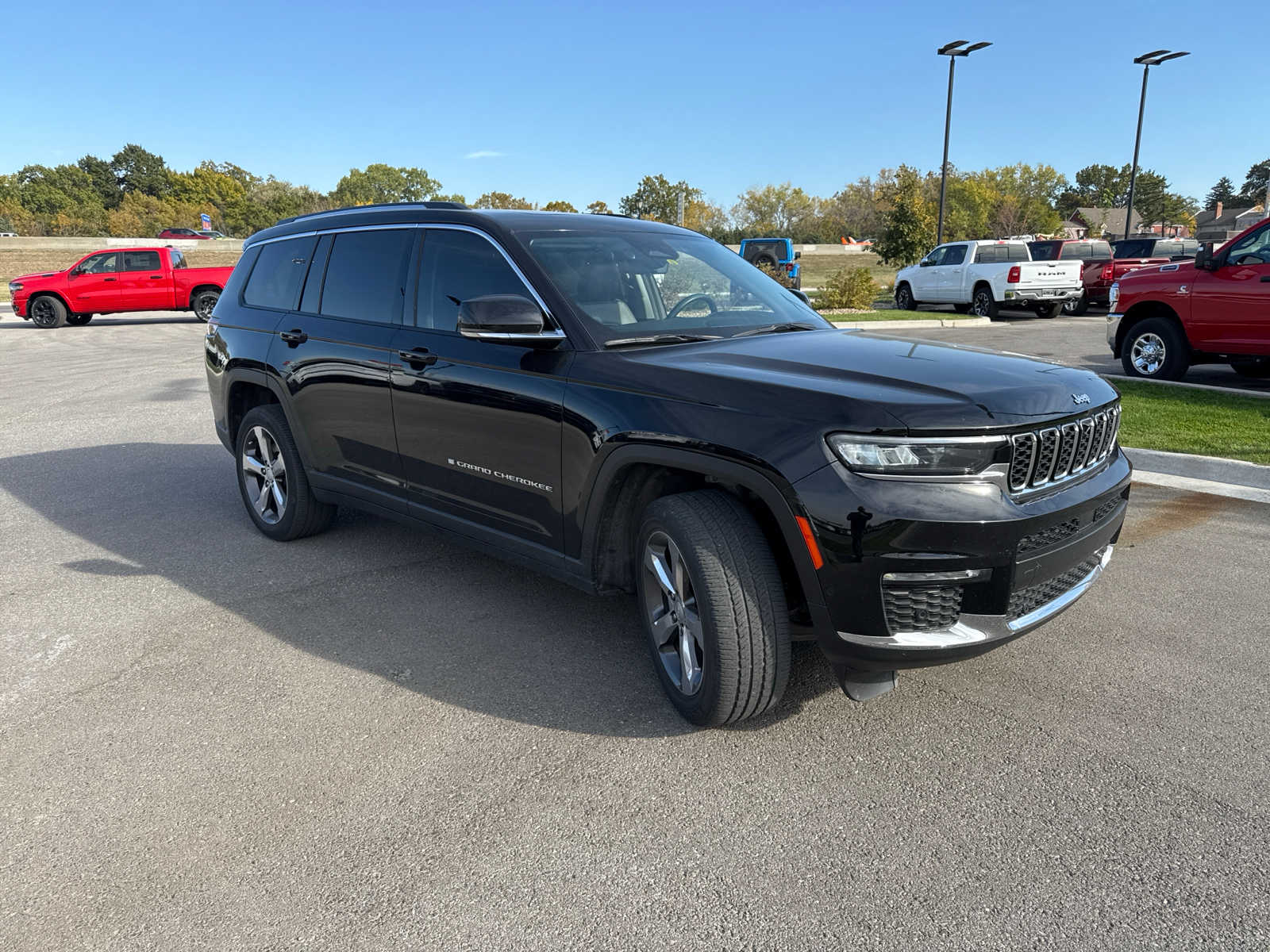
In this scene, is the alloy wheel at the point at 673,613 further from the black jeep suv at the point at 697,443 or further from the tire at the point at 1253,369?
the tire at the point at 1253,369

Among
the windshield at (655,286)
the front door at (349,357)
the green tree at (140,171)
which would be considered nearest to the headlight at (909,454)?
the windshield at (655,286)

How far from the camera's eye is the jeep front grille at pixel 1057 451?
2.93 meters

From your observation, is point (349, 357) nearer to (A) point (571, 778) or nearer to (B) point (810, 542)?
(A) point (571, 778)

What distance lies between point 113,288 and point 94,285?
398 millimetres

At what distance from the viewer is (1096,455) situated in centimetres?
338

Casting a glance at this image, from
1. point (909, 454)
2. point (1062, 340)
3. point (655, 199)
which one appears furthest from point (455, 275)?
point (655, 199)

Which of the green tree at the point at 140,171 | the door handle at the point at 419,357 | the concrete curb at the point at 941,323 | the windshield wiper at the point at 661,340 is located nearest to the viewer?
the windshield wiper at the point at 661,340

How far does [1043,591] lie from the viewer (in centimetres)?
307

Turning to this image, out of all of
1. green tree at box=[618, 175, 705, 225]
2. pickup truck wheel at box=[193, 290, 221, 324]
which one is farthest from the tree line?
pickup truck wheel at box=[193, 290, 221, 324]

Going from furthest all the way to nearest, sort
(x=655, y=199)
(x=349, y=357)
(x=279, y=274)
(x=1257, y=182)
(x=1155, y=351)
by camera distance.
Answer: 1. (x=1257, y=182)
2. (x=655, y=199)
3. (x=1155, y=351)
4. (x=279, y=274)
5. (x=349, y=357)

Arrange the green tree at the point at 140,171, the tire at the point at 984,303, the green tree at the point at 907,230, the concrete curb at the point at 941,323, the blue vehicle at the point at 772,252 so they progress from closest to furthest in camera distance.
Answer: the concrete curb at the point at 941,323, the tire at the point at 984,303, the blue vehicle at the point at 772,252, the green tree at the point at 907,230, the green tree at the point at 140,171

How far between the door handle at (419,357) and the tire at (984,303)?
1930 centimetres

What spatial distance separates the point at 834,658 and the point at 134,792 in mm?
2258

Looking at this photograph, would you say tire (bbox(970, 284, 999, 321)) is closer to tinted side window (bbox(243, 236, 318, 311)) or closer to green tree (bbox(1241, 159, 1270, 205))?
tinted side window (bbox(243, 236, 318, 311))
